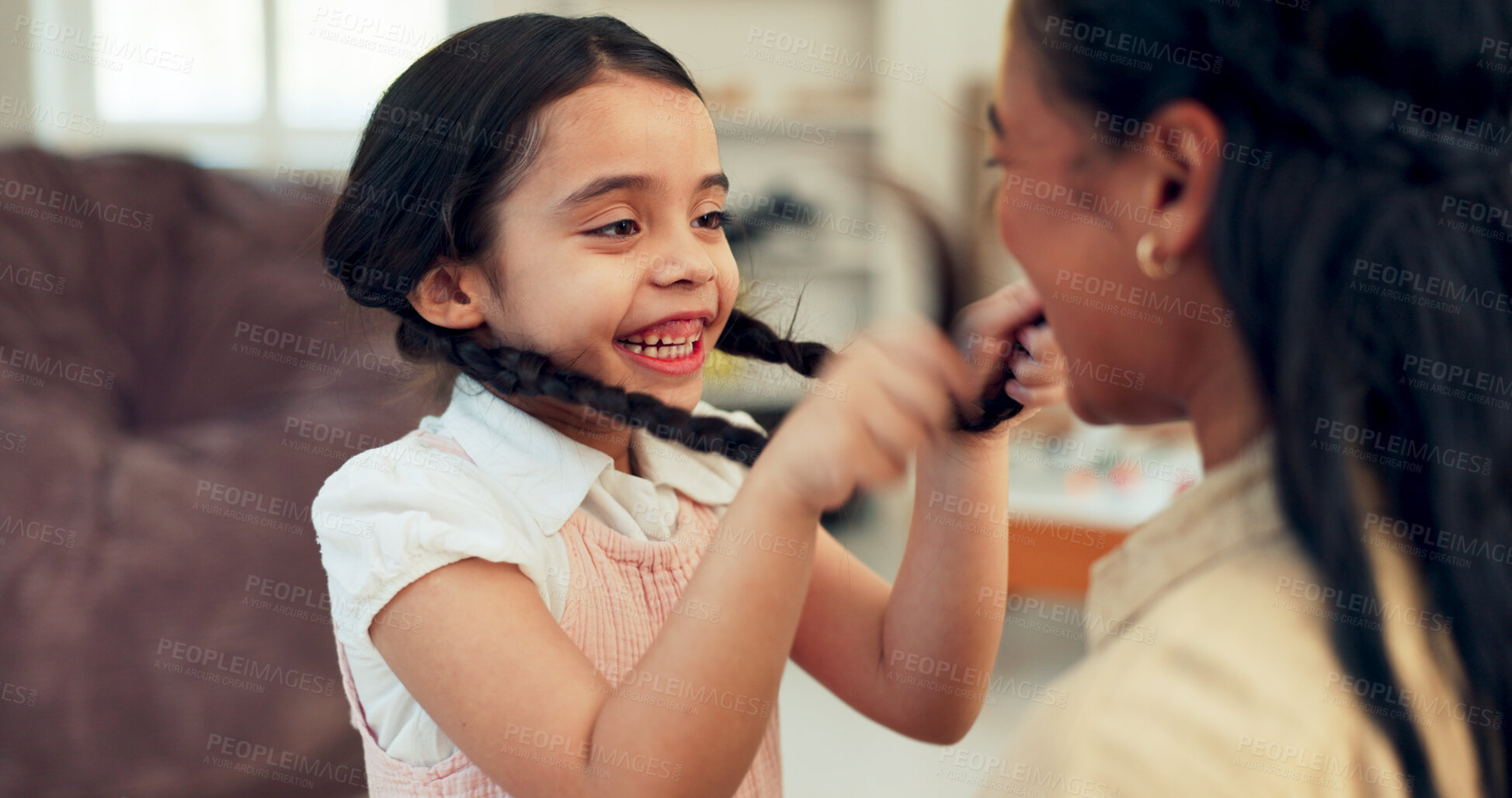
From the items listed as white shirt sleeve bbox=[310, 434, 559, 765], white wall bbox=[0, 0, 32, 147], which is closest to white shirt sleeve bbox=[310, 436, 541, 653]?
white shirt sleeve bbox=[310, 434, 559, 765]

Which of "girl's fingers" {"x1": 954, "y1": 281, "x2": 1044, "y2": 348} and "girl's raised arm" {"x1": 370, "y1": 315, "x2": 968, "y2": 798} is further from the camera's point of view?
"girl's fingers" {"x1": 954, "y1": 281, "x2": 1044, "y2": 348}

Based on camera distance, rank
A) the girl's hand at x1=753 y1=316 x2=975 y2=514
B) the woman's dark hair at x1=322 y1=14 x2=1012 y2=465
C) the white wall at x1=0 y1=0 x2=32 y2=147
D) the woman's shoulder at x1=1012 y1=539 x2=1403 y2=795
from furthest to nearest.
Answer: the white wall at x1=0 y1=0 x2=32 y2=147
the woman's dark hair at x1=322 y1=14 x2=1012 y2=465
the girl's hand at x1=753 y1=316 x2=975 y2=514
the woman's shoulder at x1=1012 y1=539 x2=1403 y2=795

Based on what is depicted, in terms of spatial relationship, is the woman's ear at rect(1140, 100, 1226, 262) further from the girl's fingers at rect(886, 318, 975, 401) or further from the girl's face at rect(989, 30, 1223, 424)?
the girl's fingers at rect(886, 318, 975, 401)

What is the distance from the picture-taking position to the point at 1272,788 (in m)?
0.44

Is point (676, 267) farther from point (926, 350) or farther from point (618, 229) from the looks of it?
point (926, 350)

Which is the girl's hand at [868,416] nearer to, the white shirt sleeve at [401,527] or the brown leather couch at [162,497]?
the white shirt sleeve at [401,527]

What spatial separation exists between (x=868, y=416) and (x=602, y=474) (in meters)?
0.35

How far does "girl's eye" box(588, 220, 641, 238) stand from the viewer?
0.84 m

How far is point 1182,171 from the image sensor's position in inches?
19.4

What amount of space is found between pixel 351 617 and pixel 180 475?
1.16 metres

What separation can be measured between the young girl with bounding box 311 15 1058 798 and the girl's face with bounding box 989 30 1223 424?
107 millimetres

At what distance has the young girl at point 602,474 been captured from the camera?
68 cm

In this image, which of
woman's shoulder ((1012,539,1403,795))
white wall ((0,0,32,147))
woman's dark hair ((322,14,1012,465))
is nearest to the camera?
woman's shoulder ((1012,539,1403,795))

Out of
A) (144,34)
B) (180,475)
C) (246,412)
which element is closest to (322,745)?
(180,475)
